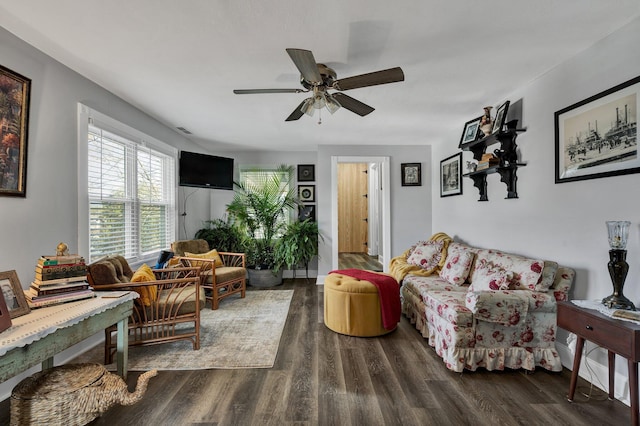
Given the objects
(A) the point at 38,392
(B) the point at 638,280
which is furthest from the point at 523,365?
(A) the point at 38,392

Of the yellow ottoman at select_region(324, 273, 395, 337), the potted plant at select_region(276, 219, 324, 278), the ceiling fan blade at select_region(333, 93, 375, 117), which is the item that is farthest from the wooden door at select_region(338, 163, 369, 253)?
the ceiling fan blade at select_region(333, 93, 375, 117)

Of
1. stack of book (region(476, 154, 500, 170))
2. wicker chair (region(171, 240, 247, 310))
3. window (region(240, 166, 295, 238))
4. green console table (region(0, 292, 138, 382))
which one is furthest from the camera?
window (region(240, 166, 295, 238))

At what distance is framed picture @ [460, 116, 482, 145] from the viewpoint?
3.44 metres

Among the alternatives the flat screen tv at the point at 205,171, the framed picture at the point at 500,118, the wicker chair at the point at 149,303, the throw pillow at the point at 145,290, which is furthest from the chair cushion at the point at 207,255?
the framed picture at the point at 500,118

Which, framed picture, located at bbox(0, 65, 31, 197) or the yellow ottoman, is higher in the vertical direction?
framed picture, located at bbox(0, 65, 31, 197)

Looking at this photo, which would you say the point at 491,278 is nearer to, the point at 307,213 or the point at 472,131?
the point at 472,131

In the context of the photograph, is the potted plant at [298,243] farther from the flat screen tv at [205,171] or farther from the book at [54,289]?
the book at [54,289]

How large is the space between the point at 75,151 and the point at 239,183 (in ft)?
10.1

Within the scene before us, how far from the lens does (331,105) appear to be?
2465 mm

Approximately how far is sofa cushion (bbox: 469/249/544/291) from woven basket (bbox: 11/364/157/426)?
9.19 feet

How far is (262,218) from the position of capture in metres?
5.02

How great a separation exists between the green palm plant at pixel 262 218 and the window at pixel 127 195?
111 centimetres

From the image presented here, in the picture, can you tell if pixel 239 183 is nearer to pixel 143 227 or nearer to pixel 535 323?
pixel 143 227

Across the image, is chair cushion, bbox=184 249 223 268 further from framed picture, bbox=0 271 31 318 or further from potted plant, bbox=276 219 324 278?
framed picture, bbox=0 271 31 318
